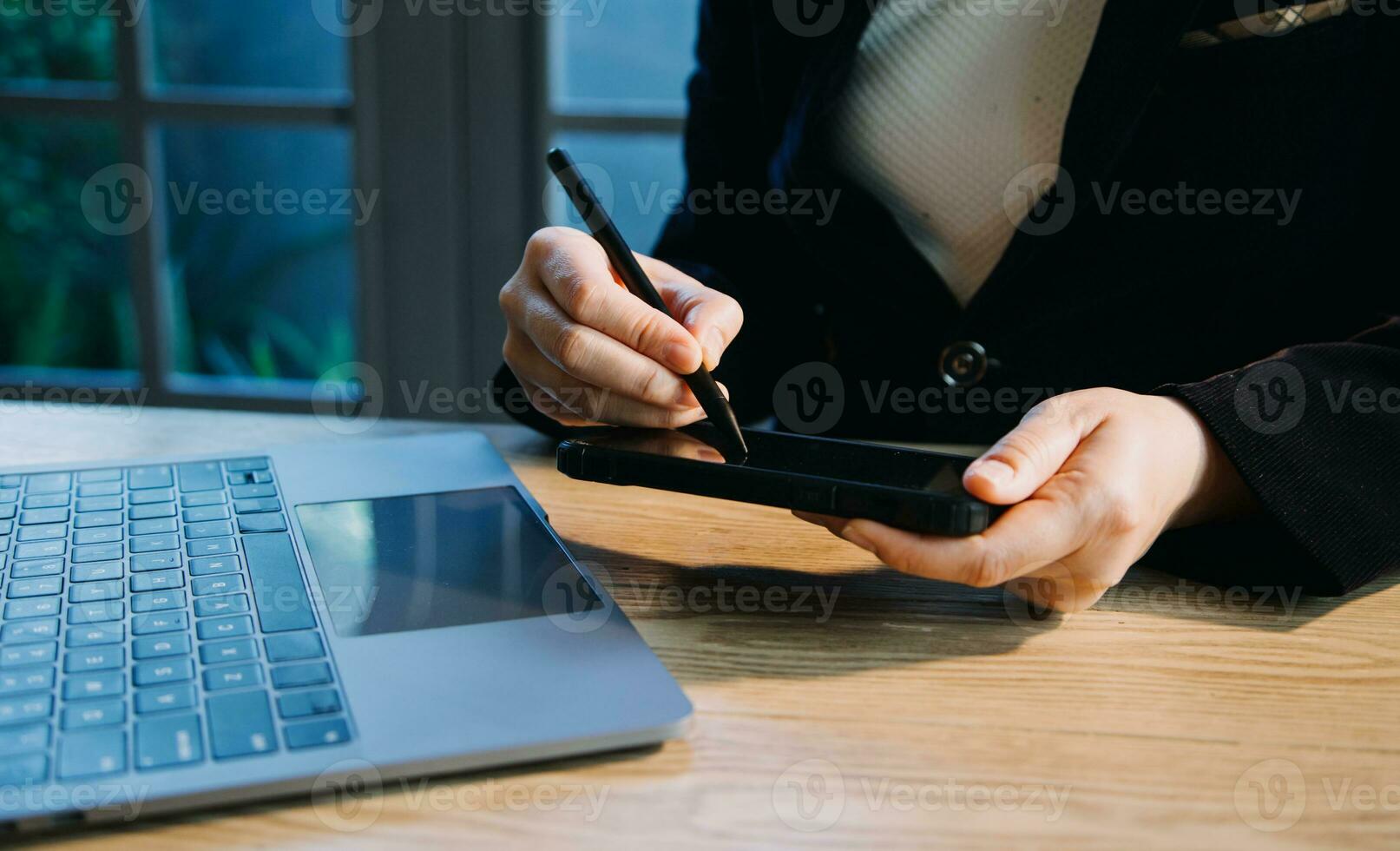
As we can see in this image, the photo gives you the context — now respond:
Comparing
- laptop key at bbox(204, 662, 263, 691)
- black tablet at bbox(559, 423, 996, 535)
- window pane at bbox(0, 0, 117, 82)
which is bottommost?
laptop key at bbox(204, 662, 263, 691)

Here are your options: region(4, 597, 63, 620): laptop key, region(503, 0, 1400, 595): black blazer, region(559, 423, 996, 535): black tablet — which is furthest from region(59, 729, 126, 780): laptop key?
region(503, 0, 1400, 595): black blazer

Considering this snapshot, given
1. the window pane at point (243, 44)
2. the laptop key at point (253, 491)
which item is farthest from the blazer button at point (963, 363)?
the window pane at point (243, 44)

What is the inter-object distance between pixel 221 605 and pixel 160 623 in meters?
0.02

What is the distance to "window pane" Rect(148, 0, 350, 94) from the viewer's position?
1870 mm

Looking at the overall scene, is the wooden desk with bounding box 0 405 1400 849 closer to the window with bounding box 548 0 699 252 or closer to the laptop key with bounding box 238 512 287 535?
the laptop key with bounding box 238 512 287 535

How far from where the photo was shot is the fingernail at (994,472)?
1.35 ft

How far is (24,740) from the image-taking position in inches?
12.2

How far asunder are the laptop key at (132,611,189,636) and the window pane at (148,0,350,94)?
1664mm

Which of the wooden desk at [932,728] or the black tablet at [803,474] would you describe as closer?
the wooden desk at [932,728]

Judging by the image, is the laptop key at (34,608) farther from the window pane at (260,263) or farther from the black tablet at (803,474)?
the window pane at (260,263)

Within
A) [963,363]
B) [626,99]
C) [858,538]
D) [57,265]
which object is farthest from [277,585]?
[57,265]

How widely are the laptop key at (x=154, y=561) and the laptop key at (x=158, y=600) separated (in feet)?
0.10

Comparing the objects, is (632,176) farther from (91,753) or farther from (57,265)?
(91,753)

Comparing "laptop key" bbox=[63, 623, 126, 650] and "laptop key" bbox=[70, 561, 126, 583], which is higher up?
"laptop key" bbox=[63, 623, 126, 650]
